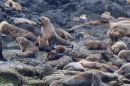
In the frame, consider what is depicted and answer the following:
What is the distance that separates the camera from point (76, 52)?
53.3 feet

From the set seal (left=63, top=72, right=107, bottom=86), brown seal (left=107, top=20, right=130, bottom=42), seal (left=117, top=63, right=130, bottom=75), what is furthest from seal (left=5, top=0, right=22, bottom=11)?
seal (left=63, top=72, right=107, bottom=86)

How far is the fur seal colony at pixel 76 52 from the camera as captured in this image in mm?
12422

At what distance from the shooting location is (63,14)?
24.8 metres

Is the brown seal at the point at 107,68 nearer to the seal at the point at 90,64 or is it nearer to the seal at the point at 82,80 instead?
the seal at the point at 90,64

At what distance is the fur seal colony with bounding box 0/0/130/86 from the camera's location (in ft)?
40.8

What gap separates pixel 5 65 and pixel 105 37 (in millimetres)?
8610

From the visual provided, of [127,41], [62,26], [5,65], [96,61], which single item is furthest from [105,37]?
[5,65]

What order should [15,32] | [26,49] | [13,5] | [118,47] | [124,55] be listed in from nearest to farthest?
[26,49], [124,55], [118,47], [15,32], [13,5]

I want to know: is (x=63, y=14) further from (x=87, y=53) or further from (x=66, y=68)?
(x=66, y=68)

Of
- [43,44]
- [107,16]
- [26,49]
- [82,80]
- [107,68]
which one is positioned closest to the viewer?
[82,80]

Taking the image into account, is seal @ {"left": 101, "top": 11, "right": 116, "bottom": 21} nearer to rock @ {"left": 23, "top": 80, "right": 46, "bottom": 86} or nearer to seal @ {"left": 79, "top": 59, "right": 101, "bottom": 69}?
seal @ {"left": 79, "top": 59, "right": 101, "bottom": 69}

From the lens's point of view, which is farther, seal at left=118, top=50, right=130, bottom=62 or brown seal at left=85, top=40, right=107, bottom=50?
brown seal at left=85, top=40, right=107, bottom=50

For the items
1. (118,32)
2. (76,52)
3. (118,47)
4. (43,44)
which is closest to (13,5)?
(118,32)

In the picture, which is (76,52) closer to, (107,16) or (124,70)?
(124,70)
